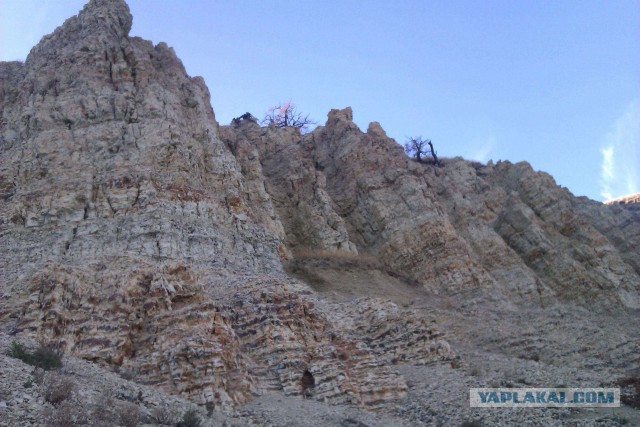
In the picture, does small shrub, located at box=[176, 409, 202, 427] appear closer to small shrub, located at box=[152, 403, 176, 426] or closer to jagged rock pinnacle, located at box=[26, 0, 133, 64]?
small shrub, located at box=[152, 403, 176, 426]

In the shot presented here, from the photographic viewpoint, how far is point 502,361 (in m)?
Answer: 19.9

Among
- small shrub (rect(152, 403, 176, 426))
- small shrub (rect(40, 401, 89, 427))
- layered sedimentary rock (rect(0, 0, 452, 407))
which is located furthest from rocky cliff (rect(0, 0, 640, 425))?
small shrub (rect(152, 403, 176, 426))

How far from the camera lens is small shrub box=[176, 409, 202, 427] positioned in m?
11.9

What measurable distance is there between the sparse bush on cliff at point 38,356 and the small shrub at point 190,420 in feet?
11.9

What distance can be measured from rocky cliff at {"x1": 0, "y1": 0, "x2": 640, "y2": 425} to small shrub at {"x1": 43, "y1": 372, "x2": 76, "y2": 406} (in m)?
0.79

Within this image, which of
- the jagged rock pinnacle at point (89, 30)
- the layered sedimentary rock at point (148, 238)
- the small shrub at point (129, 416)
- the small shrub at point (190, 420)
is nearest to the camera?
the small shrub at point (129, 416)

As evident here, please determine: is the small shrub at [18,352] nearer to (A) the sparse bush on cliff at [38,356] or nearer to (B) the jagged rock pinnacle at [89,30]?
(A) the sparse bush on cliff at [38,356]

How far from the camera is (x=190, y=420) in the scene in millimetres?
12102

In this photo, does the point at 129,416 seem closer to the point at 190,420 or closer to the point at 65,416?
the point at 65,416

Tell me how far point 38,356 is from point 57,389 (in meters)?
2.75

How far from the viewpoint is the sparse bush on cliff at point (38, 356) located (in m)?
13.3

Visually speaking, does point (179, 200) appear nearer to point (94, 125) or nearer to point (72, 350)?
point (94, 125)

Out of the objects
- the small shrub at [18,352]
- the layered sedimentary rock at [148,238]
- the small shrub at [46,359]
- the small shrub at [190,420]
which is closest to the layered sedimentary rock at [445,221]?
the layered sedimentary rock at [148,238]

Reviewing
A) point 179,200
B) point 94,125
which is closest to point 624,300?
point 179,200
